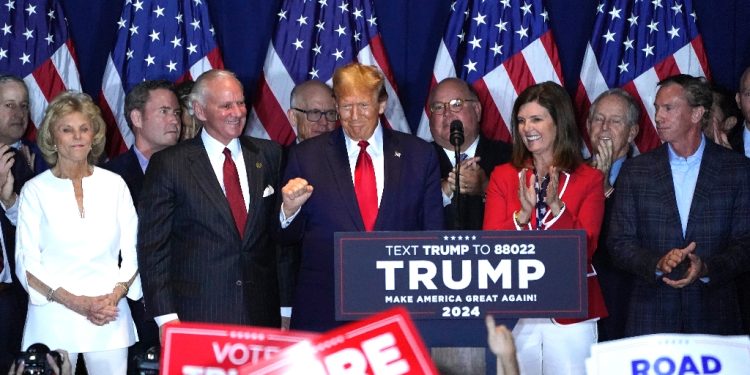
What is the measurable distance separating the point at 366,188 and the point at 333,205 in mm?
152

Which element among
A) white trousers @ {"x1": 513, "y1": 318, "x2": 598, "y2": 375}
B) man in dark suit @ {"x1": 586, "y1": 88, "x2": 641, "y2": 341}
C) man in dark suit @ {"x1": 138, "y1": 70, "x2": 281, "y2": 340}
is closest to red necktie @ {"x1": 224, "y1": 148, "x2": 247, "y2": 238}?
man in dark suit @ {"x1": 138, "y1": 70, "x2": 281, "y2": 340}

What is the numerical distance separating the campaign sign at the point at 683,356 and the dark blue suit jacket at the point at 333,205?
5.26 ft

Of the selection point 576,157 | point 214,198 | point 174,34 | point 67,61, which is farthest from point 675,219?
point 67,61

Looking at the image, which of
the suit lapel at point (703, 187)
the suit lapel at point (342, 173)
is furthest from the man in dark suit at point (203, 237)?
the suit lapel at point (703, 187)

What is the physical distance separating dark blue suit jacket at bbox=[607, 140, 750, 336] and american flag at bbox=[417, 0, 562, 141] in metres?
1.64

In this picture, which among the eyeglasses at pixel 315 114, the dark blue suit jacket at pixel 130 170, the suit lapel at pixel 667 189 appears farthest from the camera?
the eyeglasses at pixel 315 114

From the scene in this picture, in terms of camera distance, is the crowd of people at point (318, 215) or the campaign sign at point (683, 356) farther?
the crowd of people at point (318, 215)

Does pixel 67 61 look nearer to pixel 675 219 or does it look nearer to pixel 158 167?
pixel 158 167

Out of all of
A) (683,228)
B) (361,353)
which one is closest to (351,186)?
(683,228)

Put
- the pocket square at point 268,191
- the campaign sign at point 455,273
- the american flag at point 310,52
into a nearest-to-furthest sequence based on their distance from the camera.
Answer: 1. the campaign sign at point 455,273
2. the pocket square at point 268,191
3. the american flag at point 310,52

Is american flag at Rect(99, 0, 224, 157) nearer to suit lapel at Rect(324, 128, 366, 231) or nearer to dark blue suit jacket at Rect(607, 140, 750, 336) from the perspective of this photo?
suit lapel at Rect(324, 128, 366, 231)

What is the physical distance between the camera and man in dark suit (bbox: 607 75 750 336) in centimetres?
441

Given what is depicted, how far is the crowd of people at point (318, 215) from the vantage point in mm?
4195

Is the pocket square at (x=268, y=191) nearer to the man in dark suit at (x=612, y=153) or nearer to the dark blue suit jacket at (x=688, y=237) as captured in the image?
the dark blue suit jacket at (x=688, y=237)
